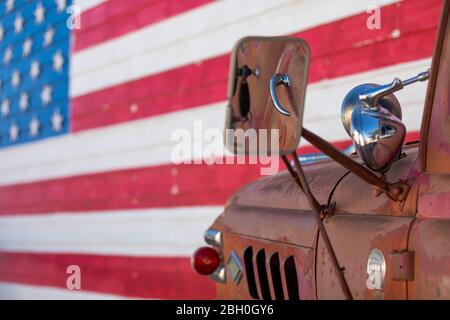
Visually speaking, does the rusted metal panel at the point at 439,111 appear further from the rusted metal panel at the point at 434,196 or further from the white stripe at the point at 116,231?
the white stripe at the point at 116,231

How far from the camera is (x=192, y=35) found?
4.85m

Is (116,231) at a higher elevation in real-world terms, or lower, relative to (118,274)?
higher

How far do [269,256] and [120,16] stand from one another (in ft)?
12.8

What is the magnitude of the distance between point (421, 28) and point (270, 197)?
1706 millimetres

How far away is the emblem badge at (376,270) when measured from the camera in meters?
1.34

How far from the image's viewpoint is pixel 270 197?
2055 millimetres

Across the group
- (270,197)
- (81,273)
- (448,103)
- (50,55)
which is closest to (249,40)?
(448,103)

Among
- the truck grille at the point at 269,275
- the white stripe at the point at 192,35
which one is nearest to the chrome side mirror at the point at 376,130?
the truck grille at the point at 269,275

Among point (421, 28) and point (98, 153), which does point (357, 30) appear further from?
point (98, 153)

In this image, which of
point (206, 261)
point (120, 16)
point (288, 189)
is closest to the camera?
point (288, 189)
